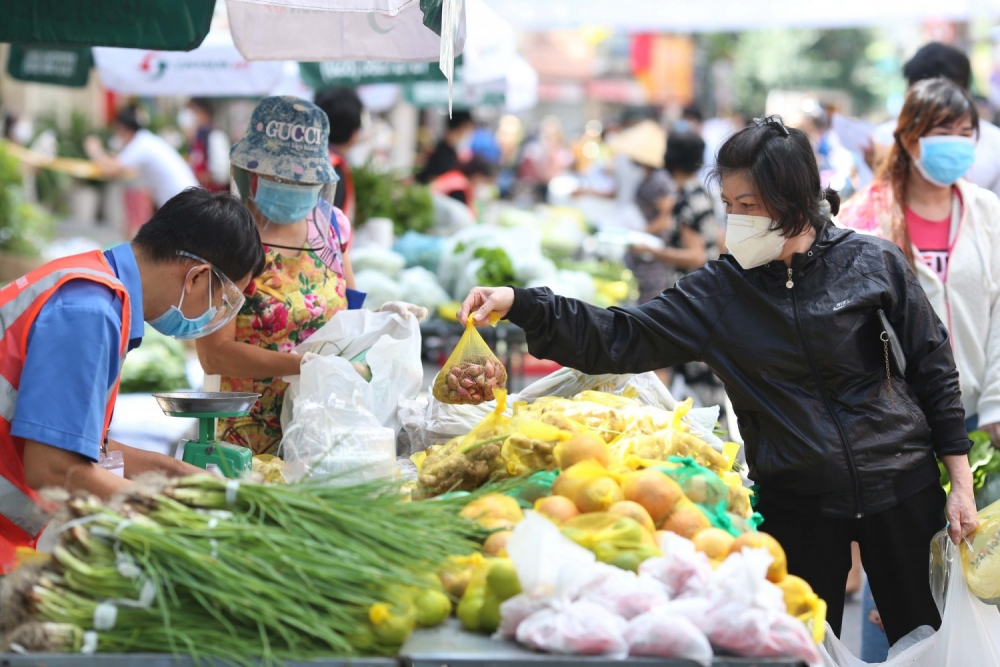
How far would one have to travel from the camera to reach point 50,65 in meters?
7.00

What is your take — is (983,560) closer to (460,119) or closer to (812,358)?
(812,358)

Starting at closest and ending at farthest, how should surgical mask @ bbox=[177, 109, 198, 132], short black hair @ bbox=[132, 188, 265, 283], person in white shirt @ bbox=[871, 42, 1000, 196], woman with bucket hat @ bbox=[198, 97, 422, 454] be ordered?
short black hair @ bbox=[132, 188, 265, 283], woman with bucket hat @ bbox=[198, 97, 422, 454], person in white shirt @ bbox=[871, 42, 1000, 196], surgical mask @ bbox=[177, 109, 198, 132]

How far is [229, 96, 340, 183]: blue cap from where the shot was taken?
151 inches

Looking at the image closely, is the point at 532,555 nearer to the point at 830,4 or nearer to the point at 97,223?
the point at 830,4

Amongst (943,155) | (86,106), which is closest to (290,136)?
(943,155)

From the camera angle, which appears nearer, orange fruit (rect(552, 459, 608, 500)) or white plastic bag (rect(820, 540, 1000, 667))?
orange fruit (rect(552, 459, 608, 500))

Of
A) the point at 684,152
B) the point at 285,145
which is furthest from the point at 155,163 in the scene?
the point at 285,145

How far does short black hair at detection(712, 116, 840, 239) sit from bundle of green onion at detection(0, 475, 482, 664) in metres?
1.47

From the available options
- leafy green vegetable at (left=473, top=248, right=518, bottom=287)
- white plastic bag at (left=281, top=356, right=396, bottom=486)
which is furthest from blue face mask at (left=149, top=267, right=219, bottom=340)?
leafy green vegetable at (left=473, top=248, right=518, bottom=287)

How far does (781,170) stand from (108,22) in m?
2.87

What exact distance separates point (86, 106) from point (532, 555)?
20526 millimetres

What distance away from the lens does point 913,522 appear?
325 cm

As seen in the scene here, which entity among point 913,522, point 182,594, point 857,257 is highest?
point 857,257

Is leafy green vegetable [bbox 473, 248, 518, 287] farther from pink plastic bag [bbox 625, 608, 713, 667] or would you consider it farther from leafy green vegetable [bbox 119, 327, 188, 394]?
pink plastic bag [bbox 625, 608, 713, 667]
